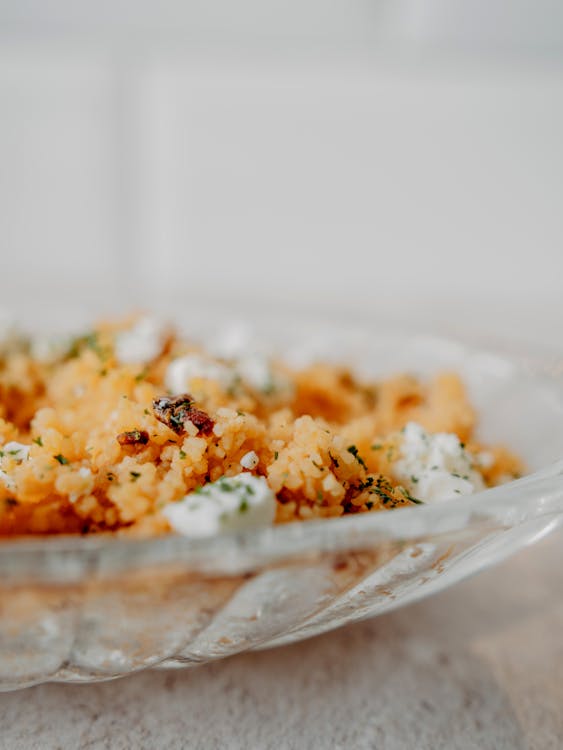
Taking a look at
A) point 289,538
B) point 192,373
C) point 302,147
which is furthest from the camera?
point 302,147

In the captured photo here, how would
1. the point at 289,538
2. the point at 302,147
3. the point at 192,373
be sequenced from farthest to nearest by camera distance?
the point at 302,147
the point at 192,373
the point at 289,538

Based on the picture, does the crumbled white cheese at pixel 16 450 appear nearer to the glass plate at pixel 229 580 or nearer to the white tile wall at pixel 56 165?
the glass plate at pixel 229 580

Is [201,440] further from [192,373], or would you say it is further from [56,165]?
[56,165]

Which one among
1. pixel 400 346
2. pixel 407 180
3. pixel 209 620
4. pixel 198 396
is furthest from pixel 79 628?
pixel 407 180

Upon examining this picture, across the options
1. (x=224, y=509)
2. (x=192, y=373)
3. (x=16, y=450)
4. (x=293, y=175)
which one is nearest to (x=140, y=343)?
(x=192, y=373)

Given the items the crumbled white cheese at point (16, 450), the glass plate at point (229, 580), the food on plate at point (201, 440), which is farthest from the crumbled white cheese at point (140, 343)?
the glass plate at point (229, 580)

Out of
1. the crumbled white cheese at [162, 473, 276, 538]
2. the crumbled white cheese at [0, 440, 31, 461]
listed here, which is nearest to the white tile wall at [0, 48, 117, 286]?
the crumbled white cheese at [0, 440, 31, 461]
